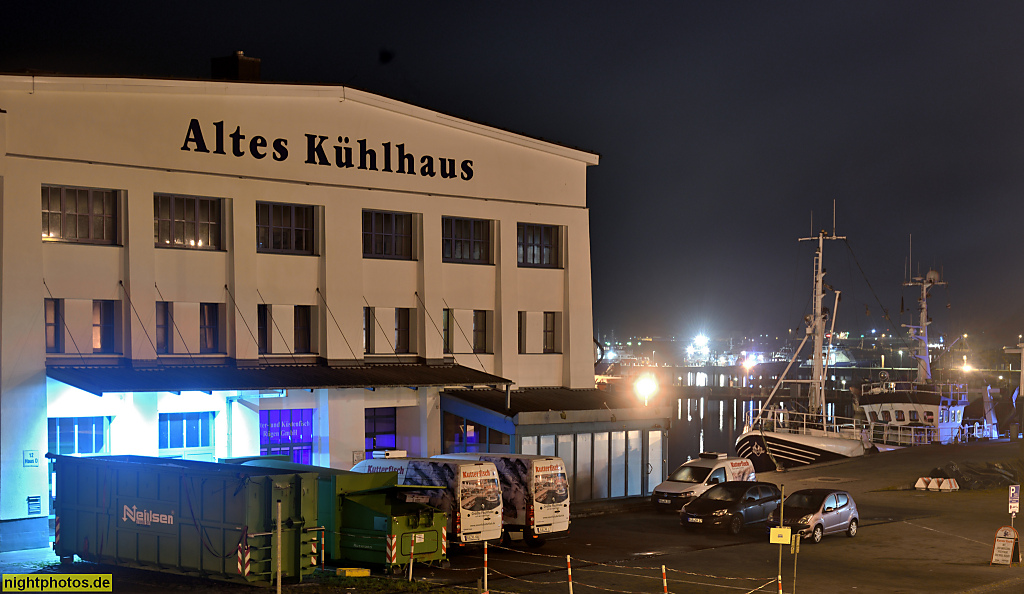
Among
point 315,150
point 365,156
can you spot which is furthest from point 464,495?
point 365,156

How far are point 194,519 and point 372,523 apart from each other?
11.2 feet

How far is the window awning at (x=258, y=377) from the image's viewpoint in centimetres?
2622

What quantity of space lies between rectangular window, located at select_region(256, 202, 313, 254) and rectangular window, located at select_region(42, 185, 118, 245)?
456 cm

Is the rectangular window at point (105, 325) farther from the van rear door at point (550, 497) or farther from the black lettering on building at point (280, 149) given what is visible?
the van rear door at point (550, 497)

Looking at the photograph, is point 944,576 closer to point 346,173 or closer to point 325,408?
point 325,408

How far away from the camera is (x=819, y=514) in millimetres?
26109

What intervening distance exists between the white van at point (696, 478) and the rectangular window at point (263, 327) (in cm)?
1345

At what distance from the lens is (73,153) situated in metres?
27.4

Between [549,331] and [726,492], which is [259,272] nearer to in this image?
[549,331]

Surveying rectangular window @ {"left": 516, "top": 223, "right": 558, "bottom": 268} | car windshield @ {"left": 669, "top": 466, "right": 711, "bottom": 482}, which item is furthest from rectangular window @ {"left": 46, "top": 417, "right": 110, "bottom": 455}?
car windshield @ {"left": 669, "top": 466, "right": 711, "bottom": 482}

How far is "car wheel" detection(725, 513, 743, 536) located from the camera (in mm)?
27516

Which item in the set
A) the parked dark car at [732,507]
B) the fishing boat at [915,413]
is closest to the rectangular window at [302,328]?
the parked dark car at [732,507]

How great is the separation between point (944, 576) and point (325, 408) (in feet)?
60.1

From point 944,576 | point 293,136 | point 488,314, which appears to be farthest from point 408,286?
point 944,576
